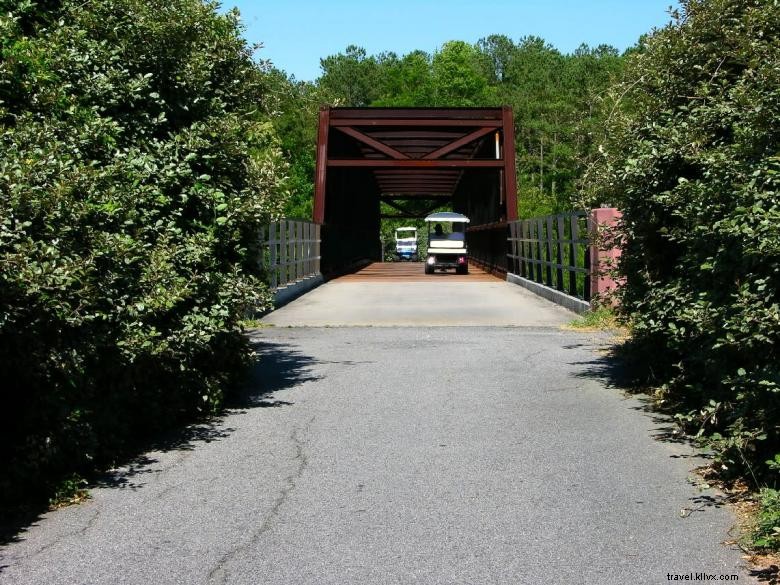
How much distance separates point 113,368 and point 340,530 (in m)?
2.22

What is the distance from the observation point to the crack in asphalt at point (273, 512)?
461 cm

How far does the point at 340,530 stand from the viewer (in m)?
5.25

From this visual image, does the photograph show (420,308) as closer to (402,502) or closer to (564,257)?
(564,257)

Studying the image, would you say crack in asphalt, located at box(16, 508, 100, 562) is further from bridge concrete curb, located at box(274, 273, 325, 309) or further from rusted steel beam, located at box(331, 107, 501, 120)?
rusted steel beam, located at box(331, 107, 501, 120)

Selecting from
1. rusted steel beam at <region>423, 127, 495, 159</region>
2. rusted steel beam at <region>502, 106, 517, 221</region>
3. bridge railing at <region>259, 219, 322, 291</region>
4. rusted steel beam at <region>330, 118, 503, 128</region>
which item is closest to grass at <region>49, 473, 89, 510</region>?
bridge railing at <region>259, 219, 322, 291</region>

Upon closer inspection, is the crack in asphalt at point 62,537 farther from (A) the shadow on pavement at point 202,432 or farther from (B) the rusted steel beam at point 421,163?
(B) the rusted steel beam at point 421,163

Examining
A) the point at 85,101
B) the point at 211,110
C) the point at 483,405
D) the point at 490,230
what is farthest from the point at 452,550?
the point at 490,230

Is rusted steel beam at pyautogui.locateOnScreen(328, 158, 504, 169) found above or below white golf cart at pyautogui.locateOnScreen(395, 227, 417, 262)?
above

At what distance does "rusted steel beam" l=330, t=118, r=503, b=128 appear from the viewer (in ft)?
111

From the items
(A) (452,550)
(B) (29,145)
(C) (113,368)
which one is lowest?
(A) (452,550)

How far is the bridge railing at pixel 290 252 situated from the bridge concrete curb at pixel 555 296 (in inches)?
203

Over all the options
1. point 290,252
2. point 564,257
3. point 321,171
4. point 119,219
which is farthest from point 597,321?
point 321,171

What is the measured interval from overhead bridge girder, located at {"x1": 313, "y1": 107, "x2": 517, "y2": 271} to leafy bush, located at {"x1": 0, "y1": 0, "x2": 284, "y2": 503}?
915 inches

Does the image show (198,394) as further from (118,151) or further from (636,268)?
(636,268)
